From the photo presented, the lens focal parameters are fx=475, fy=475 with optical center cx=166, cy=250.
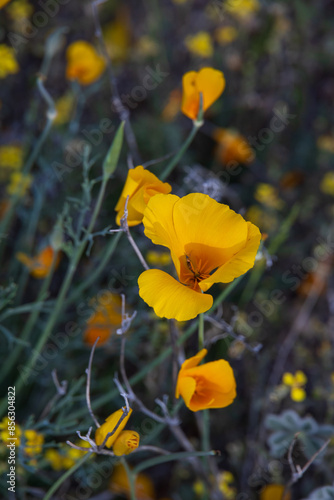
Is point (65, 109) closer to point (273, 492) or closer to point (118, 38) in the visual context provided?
point (118, 38)

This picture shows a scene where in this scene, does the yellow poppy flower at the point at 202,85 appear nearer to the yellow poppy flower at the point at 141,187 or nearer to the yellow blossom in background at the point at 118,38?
the yellow poppy flower at the point at 141,187

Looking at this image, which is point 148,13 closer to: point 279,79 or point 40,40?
point 40,40

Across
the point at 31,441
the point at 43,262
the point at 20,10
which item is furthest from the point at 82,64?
the point at 31,441

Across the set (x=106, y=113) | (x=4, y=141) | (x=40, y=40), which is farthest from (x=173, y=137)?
(x=40, y=40)

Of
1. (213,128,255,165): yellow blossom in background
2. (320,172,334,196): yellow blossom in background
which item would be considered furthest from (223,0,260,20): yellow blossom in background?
(320,172,334,196): yellow blossom in background

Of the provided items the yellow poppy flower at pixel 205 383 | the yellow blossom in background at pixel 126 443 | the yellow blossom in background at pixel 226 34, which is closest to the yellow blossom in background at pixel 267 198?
the yellow blossom in background at pixel 226 34

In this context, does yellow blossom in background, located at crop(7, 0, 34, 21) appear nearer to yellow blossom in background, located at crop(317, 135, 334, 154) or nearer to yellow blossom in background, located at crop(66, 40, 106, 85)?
yellow blossom in background, located at crop(66, 40, 106, 85)
